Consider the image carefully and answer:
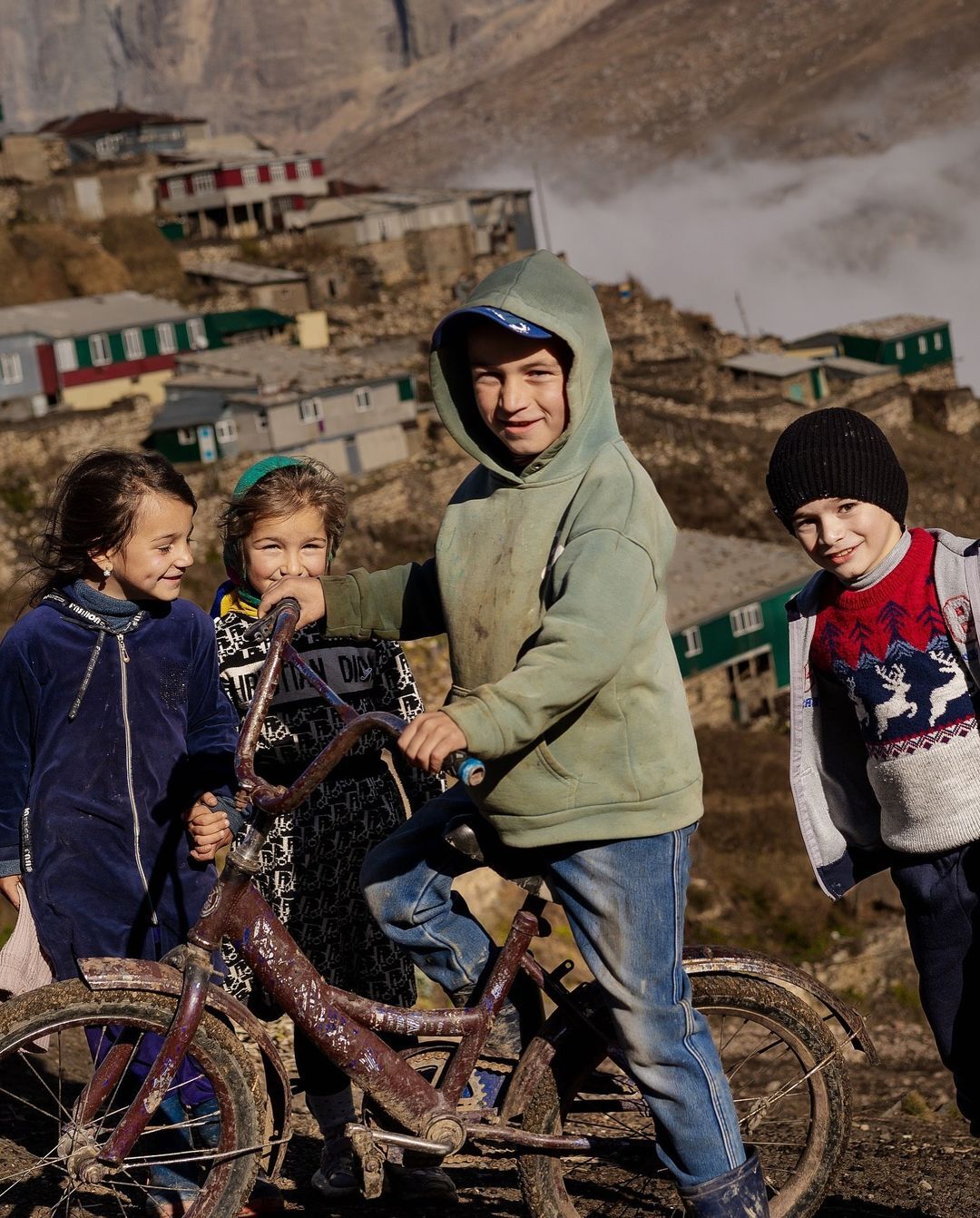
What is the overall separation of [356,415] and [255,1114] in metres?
43.8

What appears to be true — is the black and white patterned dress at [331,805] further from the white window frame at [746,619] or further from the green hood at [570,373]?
the white window frame at [746,619]

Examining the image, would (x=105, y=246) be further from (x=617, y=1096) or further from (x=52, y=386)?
(x=617, y=1096)

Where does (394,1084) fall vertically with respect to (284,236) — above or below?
below

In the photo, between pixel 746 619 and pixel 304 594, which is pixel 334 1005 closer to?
pixel 304 594

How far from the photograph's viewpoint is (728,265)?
12012cm

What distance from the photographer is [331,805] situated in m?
4.20

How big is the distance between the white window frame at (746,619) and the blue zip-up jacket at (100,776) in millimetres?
33373

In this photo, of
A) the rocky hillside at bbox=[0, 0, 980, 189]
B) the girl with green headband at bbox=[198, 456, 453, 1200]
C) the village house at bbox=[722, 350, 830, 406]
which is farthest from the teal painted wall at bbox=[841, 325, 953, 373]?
the rocky hillside at bbox=[0, 0, 980, 189]

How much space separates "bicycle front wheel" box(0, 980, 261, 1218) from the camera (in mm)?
3281

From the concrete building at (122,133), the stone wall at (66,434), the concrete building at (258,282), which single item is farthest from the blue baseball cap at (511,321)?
the concrete building at (122,133)

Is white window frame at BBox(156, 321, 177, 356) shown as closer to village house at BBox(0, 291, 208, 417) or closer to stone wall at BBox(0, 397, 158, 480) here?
village house at BBox(0, 291, 208, 417)

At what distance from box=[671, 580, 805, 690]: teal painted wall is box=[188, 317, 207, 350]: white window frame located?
23260 mm

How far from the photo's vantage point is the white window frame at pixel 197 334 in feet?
168

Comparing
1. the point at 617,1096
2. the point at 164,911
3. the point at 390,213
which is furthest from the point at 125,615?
the point at 390,213
